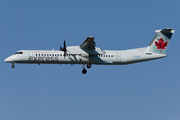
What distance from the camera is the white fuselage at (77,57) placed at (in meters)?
39.1

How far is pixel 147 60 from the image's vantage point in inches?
1578

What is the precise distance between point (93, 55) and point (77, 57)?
195cm

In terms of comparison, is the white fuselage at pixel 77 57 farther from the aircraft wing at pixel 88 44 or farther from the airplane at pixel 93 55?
the aircraft wing at pixel 88 44

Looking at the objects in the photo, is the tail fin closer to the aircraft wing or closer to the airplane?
the airplane

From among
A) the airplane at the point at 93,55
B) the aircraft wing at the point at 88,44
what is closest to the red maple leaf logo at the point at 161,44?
the airplane at the point at 93,55

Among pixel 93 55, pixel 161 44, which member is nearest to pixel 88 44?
pixel 93 55

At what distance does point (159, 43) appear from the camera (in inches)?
1586

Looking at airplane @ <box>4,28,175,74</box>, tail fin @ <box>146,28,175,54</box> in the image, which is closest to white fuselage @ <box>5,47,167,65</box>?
airplane @ <box>4,28,175,74</box>

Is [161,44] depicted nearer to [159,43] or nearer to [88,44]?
[159,43]

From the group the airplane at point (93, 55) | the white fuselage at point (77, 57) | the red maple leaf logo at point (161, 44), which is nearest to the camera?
the airplane at point (93, 55)

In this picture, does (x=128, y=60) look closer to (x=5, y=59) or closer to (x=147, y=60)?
(x=147, y=60)

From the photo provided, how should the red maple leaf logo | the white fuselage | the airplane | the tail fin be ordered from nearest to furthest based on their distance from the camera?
the airplane < the white fuselage < the tail fin < the red maple leaf logo

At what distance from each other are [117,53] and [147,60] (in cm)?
382

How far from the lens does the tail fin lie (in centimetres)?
4002
